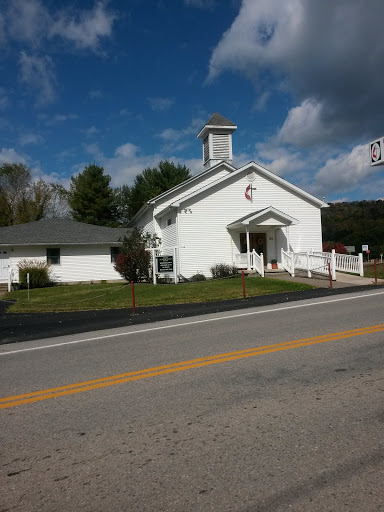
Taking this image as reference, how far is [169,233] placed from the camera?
26.3 m

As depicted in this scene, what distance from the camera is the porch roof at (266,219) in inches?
956

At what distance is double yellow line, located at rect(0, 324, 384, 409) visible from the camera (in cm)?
525

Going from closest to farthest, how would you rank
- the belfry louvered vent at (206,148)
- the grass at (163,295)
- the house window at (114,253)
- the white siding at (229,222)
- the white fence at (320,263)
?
the grass at (163,295)
the white fence at (320,263)
the white siding at (229,222)
the belfry louvered vent at (206,148)
the house window at (114,253)

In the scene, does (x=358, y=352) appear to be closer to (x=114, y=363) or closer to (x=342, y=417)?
(x=342, y=417)

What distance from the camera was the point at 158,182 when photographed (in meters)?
56.7

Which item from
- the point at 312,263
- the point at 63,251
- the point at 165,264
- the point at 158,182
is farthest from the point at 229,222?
the point at 158,182

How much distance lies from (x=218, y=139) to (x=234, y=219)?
22.8 feet

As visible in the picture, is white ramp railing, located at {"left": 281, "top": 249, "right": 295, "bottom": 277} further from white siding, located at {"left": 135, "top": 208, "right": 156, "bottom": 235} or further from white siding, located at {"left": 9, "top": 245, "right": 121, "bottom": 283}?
white siding, located at {"left": 9, "top": 245, "right": 121, "bottom": 283}

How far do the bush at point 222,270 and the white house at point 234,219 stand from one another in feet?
1.69

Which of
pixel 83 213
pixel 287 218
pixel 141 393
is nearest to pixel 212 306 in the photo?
pixel 141 393

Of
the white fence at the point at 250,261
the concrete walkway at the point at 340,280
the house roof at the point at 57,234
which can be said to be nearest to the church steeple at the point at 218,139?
the white fence at the point at 250,261

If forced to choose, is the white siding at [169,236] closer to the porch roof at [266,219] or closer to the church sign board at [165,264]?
the church sign board at [165,264]

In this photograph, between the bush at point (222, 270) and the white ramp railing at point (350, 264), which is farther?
the bush at point (222, 270)

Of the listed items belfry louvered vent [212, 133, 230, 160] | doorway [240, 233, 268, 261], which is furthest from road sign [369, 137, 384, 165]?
belfry louvered vent [212, 133, 230, 160]
